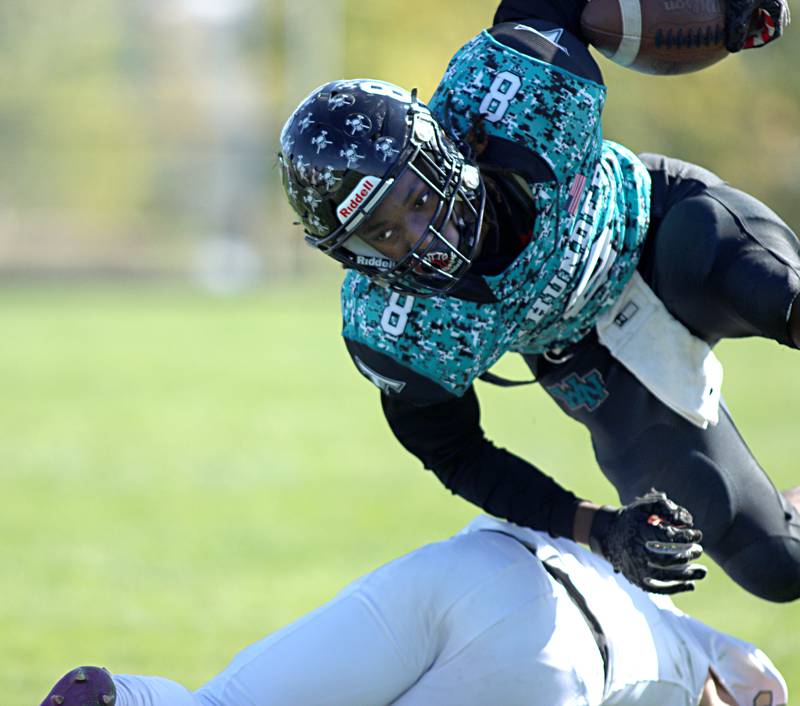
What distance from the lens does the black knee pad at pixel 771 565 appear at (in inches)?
123

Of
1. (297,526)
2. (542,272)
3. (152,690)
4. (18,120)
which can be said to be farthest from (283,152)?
(18,120)

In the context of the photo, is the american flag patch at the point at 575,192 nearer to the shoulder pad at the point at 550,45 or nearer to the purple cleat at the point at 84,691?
the shoulder pad at the point at 550,45

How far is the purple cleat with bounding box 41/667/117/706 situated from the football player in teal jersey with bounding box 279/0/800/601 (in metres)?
0.89

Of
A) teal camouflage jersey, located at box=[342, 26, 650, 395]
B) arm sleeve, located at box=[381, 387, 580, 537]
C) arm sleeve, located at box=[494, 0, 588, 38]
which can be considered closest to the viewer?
teal camouflage jersey, located at box=[342, 26, 650, 395]

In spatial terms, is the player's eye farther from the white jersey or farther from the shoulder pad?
the white jersey

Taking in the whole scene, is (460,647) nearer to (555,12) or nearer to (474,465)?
(474,465)

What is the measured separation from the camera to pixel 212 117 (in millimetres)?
29547

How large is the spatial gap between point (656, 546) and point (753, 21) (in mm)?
1269

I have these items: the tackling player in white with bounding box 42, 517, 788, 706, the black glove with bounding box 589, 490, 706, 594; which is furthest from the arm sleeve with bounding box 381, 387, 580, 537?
the black glove with bounding box 589, 490, 706, 594

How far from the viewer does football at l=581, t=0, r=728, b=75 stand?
9.80 feet

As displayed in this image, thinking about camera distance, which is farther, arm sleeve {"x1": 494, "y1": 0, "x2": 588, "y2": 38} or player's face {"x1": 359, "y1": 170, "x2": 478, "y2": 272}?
arm sleeve {"x1": 494, "y1": 0, "x2": 588, "y2": 38}

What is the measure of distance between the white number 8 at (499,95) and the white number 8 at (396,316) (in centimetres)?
44

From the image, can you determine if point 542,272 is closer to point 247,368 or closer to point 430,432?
point 430,432

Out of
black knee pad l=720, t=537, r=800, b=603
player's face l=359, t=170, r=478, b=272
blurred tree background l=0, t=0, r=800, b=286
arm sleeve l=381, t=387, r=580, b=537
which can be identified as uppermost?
player's face l=359, t=170, r=478, b=272
